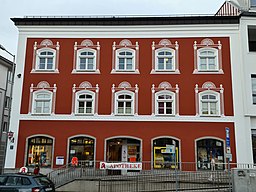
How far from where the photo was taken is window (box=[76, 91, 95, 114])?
2291 centimetres

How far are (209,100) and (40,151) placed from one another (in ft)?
42.9

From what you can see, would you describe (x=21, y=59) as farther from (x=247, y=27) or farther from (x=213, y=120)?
(x=247, y=27)

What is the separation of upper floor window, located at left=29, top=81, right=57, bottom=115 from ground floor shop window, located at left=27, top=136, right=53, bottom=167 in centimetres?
216

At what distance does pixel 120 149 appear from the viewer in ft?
74.2

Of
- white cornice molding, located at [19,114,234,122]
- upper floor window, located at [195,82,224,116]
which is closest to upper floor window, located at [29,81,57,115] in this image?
white cornice molding, located at [19,114,234,122]

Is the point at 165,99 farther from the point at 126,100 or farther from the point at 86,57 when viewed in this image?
the point at 86,57

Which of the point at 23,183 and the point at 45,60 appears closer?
the point at 23,183

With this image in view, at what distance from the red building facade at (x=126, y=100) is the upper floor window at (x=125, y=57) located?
0.08m

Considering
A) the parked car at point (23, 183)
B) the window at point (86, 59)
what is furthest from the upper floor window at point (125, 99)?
the parked car at point (23, 183)

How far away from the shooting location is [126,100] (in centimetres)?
2280

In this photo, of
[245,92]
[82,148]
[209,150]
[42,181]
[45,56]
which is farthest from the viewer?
[45,56]

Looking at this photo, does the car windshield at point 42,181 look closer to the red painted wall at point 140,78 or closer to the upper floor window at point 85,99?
the upper floor window at point 85,99

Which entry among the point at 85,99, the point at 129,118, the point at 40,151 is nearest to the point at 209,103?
the point at 129,118

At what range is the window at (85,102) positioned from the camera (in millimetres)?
22906
